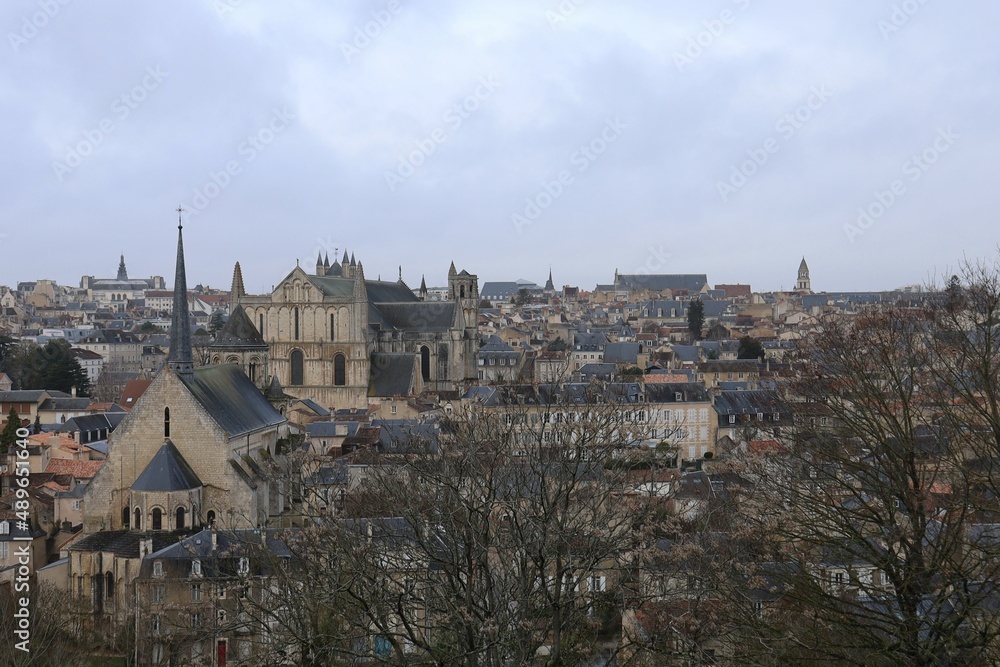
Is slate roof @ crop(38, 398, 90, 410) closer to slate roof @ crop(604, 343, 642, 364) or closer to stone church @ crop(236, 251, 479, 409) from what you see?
stone church @ crop(236, 251, 479, 409)

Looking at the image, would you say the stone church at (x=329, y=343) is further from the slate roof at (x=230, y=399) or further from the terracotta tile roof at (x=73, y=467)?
the slate roof at (x=230, y=399)

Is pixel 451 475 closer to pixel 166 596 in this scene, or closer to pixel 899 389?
pixel 899 389

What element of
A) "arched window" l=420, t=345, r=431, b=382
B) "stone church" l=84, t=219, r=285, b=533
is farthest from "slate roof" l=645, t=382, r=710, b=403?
"arched window" l=420, t=345, r=431, b=382

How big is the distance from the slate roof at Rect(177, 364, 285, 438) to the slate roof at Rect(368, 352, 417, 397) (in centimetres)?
2412

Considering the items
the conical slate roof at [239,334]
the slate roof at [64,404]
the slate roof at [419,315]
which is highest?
the slate roof at [419,315]

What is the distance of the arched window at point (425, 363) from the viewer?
7100 cm

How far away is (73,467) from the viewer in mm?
41281

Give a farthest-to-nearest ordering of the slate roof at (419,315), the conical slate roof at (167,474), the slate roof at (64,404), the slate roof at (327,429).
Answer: the slate roof at (419,315), the slate roof at (64,404), the slate roof at (327,429), the conical slate roof at (167,474)

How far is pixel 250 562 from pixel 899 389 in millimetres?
13072

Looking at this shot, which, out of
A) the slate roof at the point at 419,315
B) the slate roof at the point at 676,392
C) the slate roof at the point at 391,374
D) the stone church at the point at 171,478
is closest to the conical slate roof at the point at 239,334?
the slate roof at the point at 391,374

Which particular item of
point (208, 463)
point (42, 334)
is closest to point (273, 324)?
point (208, 463)

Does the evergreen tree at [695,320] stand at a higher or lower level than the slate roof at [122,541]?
higher

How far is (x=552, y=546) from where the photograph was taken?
488 inches

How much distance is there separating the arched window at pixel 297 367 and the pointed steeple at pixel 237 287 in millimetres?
5309
